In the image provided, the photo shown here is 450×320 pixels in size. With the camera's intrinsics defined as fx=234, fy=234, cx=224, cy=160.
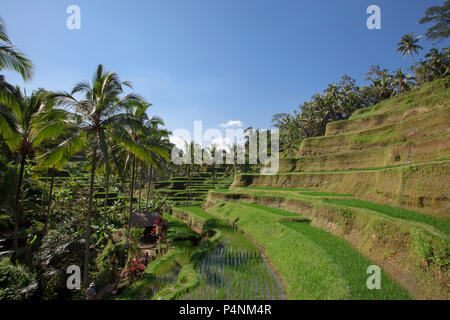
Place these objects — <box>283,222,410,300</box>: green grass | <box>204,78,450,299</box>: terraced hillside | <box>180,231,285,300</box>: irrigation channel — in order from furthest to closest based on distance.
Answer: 1. <box>180,231,285,300</box>: irrigation channel
2. <box>204,78,450,299</box>: terraced hillside
3. <box>283,222,410,300</box>: green grass

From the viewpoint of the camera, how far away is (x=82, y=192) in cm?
2286

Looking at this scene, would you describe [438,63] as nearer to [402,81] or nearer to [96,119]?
[402,81]

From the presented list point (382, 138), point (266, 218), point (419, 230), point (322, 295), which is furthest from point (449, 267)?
point (382, 138)

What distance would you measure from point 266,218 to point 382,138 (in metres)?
13.9

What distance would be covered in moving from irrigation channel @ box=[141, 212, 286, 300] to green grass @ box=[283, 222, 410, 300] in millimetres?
2398

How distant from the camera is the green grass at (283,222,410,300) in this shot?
21.2 ft

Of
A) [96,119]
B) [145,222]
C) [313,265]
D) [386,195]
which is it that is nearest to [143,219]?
[145,222]

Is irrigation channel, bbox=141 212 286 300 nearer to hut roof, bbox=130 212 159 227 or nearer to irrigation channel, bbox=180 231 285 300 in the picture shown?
irrigation channel, bbox=180 231 285 300

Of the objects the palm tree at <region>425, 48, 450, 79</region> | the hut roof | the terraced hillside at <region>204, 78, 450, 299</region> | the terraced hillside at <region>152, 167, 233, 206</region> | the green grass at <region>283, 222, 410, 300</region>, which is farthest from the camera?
the terraced hillside at <region>152, 167, 233, 206</region>

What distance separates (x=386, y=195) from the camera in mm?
12961

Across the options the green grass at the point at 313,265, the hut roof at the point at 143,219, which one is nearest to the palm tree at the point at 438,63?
the green grass at the point at 313,265

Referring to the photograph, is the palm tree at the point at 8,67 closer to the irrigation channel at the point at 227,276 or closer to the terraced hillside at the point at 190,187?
the irrigation channel at the point at 227,276

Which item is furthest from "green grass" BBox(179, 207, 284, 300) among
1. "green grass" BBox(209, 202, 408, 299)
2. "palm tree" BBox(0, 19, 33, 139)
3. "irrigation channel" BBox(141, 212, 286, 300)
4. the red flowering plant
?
"palm tree" BBox(0, 19, 33, 139)

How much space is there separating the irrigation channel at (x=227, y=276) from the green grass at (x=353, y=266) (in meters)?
2.40
